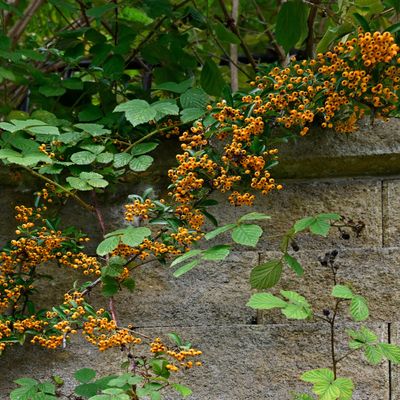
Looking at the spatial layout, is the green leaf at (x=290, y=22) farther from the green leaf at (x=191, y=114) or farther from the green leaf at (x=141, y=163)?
the green leaf at (x=141, y=163)

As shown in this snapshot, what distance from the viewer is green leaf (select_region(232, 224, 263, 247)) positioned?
69.6 inches

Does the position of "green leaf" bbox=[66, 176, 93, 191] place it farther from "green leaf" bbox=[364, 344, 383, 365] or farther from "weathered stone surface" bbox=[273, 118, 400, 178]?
"green leaf" bbox=[364, 344, 383, 365]

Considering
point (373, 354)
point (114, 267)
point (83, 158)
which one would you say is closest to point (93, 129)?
point (83, 158)

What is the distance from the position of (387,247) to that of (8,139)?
1143 millimetres

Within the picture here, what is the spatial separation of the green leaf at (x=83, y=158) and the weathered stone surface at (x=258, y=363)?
1.74 ft

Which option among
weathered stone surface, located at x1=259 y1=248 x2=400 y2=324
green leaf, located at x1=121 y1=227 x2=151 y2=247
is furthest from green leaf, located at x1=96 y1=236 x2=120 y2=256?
weathered stone surface, located at x1=259 y1=248 x2=400 y2=324

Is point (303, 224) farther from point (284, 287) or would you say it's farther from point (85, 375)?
point (85, 375)

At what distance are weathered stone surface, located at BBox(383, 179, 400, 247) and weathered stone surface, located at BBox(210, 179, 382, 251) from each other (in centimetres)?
2

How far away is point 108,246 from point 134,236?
0.24 feet

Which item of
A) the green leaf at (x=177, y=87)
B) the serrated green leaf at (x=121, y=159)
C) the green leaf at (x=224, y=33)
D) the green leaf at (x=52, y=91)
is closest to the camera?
the serrated green leaf at (x=121, y=159)

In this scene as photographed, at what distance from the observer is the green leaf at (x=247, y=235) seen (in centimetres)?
177

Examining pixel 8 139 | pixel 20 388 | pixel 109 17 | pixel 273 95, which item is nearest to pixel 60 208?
pixel 8 139

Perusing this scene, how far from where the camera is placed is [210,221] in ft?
7.36

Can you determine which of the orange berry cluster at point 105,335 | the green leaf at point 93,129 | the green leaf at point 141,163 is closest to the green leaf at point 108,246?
the orange berry cluster at point 105,335
